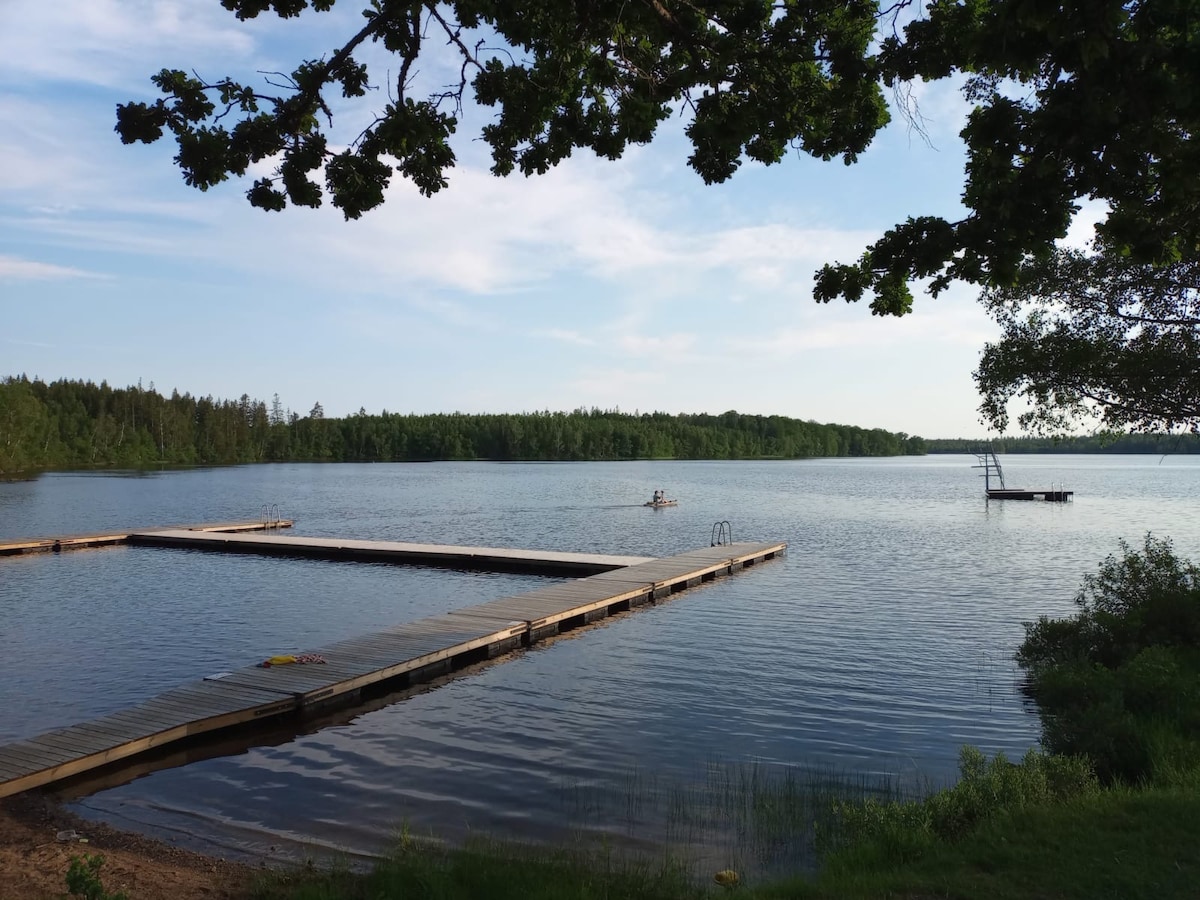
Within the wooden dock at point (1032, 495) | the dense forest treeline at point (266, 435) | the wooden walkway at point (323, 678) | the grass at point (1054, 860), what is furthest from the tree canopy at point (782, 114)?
the dense forest treeline at point (266, 435)

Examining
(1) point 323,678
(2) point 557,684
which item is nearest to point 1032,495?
(2) point 557,684

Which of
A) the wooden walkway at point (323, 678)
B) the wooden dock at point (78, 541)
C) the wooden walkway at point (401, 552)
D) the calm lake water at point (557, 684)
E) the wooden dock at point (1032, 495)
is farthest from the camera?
the wooden dock at point (1032, 495)

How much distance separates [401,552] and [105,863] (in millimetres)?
21713

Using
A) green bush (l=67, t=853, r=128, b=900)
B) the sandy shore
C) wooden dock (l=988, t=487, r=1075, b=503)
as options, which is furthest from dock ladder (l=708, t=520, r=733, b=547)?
wooden dock (l=988, t=487, r=1075, b=503)

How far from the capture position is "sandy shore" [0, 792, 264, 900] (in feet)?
20.3

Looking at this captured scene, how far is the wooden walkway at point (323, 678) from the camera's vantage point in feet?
30.2

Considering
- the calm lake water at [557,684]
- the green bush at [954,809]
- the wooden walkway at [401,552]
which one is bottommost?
the calm lake water at [557,684]

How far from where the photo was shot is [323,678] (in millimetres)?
12195

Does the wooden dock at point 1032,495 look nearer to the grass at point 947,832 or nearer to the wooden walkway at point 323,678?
the wooden walkway at point 323,678

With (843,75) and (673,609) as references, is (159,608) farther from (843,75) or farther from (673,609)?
(843,75)

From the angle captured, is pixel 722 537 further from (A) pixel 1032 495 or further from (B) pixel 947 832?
(A) pixel 1032 495

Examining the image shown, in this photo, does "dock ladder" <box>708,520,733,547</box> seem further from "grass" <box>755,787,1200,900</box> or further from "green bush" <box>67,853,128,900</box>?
"green bush" <box>67,853,128,900</box>

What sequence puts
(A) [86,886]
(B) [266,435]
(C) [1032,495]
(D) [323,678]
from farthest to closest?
(B) [266,435] → (C) [1032,495] → (D) [323,678] → (A) [86,886]

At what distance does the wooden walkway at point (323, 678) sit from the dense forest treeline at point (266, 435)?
9727cm
